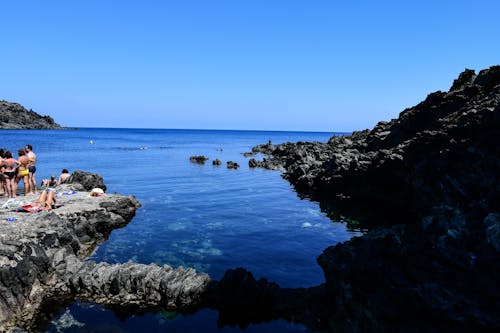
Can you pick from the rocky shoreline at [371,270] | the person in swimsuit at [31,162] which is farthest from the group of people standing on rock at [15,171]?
the rocky shoreline at [371,270]

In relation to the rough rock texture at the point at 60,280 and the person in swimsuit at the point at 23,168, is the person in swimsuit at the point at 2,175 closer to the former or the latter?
the person in swimsuit at the point at 23,168

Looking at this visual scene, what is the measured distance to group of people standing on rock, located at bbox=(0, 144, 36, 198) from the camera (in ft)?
85.3

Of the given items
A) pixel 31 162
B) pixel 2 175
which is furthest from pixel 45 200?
pixel 2 175

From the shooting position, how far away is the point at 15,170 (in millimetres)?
26906

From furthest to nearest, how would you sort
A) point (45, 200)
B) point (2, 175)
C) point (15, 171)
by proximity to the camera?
1. point (2, 175)
2. point (15, 171)
3. point (45, 200)

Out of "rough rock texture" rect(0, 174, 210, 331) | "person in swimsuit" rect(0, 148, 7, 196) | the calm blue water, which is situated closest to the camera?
the calm blue water

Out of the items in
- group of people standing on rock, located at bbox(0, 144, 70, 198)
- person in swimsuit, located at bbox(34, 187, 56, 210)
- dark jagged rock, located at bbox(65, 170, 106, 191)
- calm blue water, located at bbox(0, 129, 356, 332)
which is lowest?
calm blue water, located at bbox(0, 129, 356, 332)

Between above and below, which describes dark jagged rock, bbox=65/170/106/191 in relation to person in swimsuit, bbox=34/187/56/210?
below

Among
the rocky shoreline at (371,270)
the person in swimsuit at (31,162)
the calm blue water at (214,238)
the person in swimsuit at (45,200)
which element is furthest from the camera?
the person in swimsuit at (31,162)

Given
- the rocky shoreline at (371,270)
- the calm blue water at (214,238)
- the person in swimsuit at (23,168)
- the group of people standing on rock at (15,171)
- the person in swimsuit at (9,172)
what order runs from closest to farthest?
the rocky shoreline at (371,270)
the calm blue water at (214,238)
the person in swimsuit at (9,172)
the group of people standing on rock at (15,171)
the person in swimsuit at (23,168)

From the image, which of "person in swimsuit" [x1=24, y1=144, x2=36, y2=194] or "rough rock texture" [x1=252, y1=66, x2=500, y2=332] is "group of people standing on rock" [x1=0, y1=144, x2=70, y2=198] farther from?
"rough rock texture" [x1=252, y1=66, x2=500, y2=332]

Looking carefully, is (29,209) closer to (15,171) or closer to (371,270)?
(15,171)

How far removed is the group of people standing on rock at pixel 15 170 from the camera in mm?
26000

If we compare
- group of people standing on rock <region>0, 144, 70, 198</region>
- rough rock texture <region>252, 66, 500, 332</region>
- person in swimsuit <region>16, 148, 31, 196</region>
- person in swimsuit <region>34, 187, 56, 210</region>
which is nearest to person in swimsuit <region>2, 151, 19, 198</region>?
group of people standing on rock <region>0, 144, 70, 198</region>
